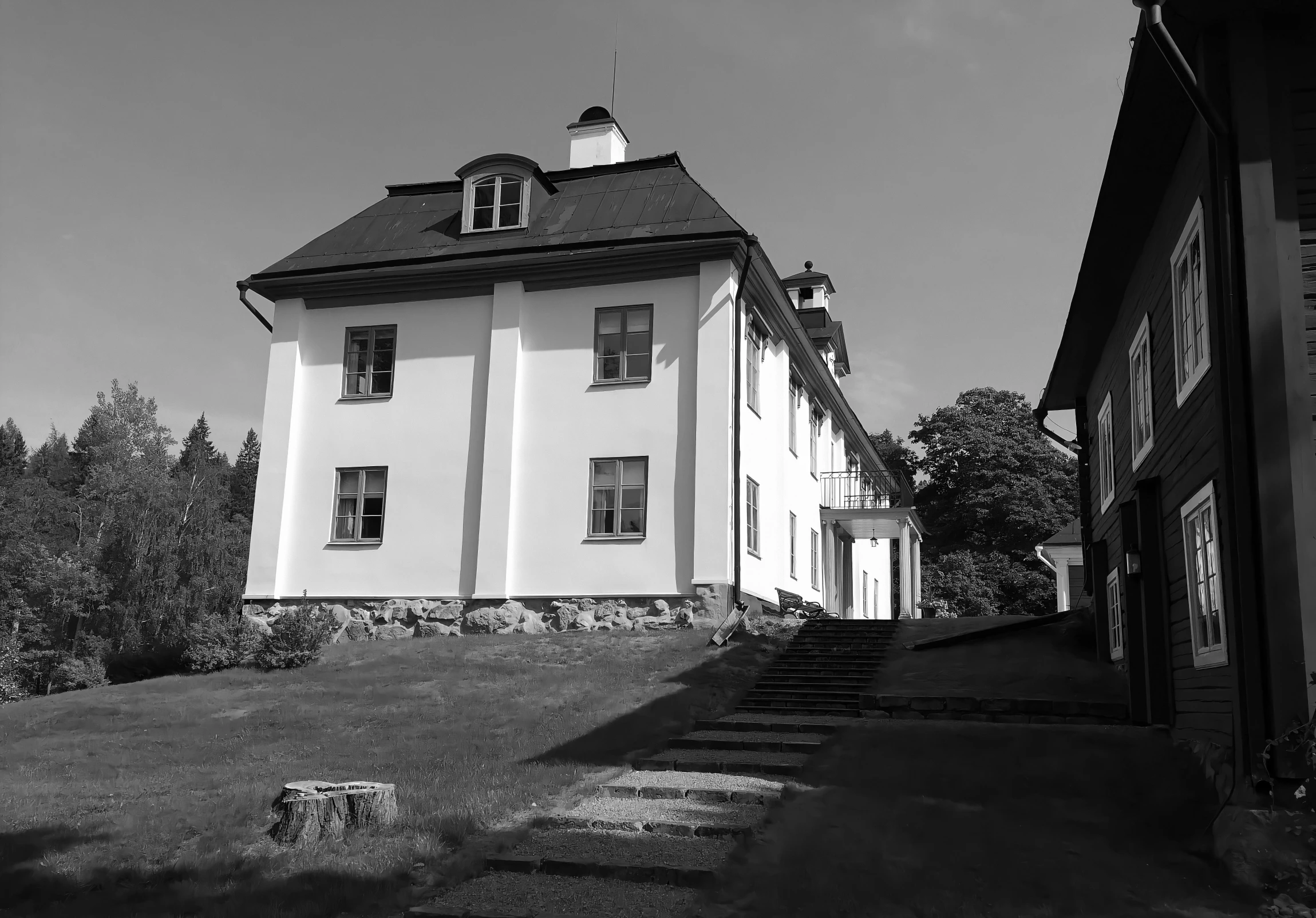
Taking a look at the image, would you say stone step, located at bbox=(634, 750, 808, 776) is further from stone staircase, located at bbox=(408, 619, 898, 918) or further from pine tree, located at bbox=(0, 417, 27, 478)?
pine tree, located at bbox=(0, 417, 27, 478)

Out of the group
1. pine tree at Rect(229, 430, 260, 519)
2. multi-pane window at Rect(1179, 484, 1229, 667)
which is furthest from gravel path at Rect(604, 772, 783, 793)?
pine tree at Rect(229, 430, 260, 519)

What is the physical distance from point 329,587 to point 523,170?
28.1ft

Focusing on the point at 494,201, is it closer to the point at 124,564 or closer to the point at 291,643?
the point at 291,643

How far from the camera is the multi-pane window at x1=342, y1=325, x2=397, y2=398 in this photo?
20484 millimetres

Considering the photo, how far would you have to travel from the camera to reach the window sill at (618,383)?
61.8ft

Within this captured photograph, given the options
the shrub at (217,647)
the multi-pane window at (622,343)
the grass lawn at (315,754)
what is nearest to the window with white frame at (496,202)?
the multi-pane window at (622,343)

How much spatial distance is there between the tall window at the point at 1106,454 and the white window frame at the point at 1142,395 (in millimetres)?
1731

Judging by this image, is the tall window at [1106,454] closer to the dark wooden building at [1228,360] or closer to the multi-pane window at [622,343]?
the dark wooden building at [1228,360]

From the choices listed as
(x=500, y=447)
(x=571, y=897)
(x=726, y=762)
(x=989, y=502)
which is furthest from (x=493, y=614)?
(x=989, y=502)

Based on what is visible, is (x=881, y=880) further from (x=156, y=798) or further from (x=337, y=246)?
(x=337, y=246)

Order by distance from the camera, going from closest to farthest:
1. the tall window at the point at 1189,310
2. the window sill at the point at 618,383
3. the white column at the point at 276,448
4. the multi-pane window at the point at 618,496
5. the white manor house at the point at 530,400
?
the tall window at the point at 1189,310 < the white manor house at the point at 530,400 < the multi-pane window at the point at 618,496 < the window sill at the point at 618,383 < the white column at the point at 276,448

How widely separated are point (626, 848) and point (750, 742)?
3157 mm

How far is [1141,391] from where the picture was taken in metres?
11.4

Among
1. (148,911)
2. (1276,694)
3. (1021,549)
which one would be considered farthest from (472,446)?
(1021,549)
